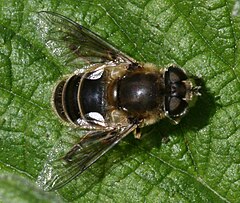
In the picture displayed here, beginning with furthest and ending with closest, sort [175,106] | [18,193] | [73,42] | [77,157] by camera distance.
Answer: [73,42], [77,157], [175,106], [18,193]

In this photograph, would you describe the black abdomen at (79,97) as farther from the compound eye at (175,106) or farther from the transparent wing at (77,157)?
the compound eye at (175,106)

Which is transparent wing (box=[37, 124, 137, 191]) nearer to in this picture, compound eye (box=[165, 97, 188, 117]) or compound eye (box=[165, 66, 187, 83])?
compound eye (box=[165, 97, 188, 117])

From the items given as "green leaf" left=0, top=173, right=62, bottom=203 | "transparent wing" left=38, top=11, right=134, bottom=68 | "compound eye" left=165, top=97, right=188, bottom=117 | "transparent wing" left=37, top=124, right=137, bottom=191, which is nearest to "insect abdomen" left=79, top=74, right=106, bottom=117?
"transparent wing" left=37, top=124, right=137, bottom=191

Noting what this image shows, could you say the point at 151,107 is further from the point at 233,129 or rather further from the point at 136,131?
the point at 233,129

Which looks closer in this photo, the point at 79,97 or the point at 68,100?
the point at 79,97

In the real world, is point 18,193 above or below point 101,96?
below

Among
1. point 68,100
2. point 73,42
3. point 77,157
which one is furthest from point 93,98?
point 73,42

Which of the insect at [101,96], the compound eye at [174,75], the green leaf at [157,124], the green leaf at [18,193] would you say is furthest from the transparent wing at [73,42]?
the green leaf at [18,193]

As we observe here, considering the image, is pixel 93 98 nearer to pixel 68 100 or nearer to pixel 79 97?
pixel 79 97
